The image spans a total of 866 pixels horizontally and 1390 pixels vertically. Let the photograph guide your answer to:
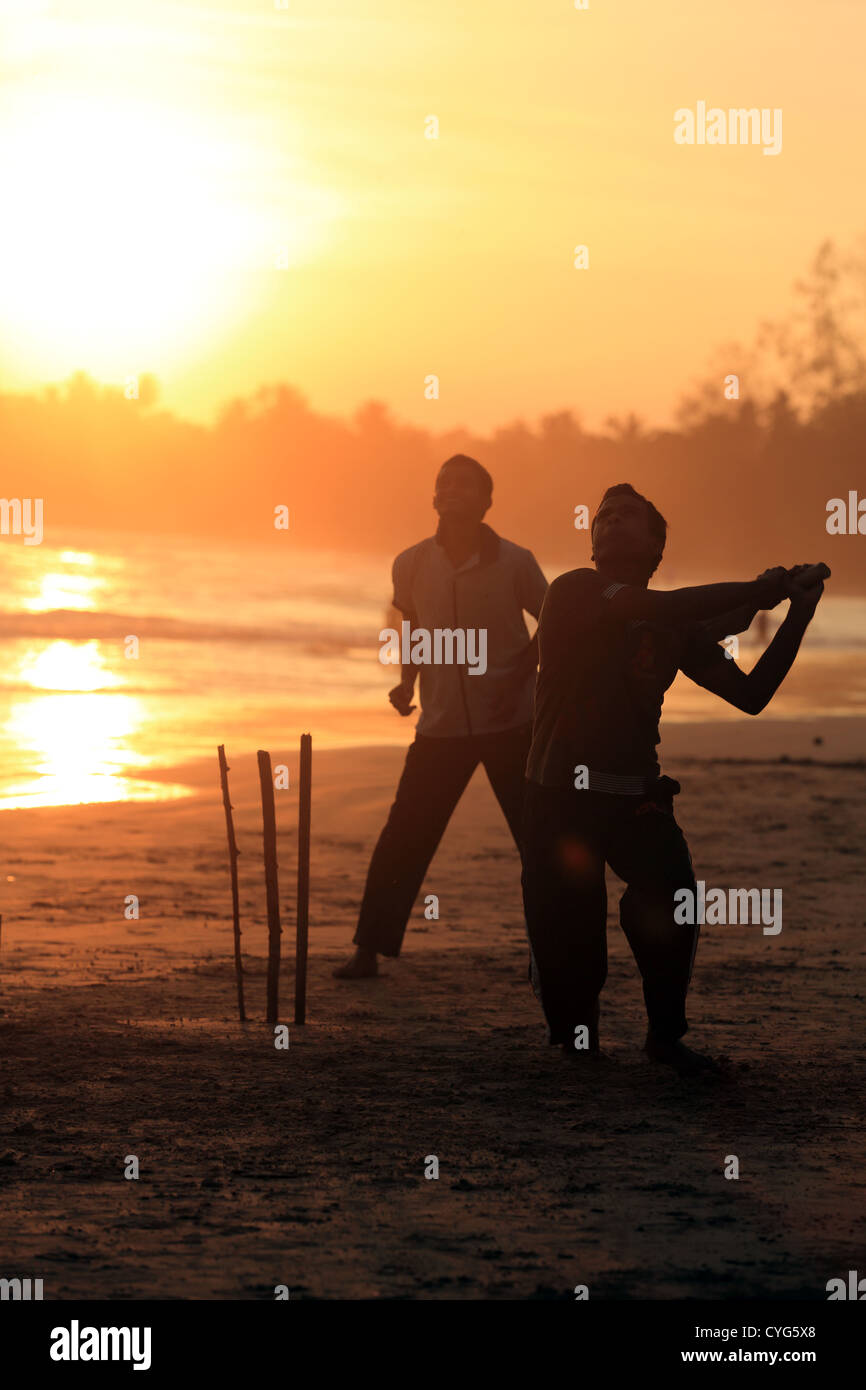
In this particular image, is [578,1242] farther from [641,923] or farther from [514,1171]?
[641,923]

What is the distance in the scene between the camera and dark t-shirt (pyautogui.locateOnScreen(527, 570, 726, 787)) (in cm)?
527

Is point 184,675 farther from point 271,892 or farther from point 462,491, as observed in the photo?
point 271,892

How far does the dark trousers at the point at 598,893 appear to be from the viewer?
17.4ft

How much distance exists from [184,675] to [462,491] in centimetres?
1873

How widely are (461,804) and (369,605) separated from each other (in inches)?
1565

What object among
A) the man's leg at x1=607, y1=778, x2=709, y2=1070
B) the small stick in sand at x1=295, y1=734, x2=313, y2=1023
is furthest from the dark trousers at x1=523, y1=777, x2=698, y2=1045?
the small stick in sand at x1=295, y1=734, x2=313, y2=1023

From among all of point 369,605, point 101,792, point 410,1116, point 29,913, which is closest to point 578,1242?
point 410,1116

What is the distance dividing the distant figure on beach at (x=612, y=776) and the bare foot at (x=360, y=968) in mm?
1646

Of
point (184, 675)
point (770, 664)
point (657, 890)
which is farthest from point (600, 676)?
point (184, 675)

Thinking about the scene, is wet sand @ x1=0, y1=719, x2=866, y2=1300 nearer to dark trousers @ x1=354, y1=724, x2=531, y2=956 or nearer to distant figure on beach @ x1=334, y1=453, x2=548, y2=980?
dark trousers @ x1=354, y1=724, x2=531, y2=956

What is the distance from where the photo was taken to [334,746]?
15906 millimetres

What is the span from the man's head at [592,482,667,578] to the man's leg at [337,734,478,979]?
5.08ft

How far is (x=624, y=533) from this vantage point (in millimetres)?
5355

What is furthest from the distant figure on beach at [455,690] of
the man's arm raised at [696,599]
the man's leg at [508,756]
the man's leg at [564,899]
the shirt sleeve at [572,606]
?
the man's arm raised at [696,599]
